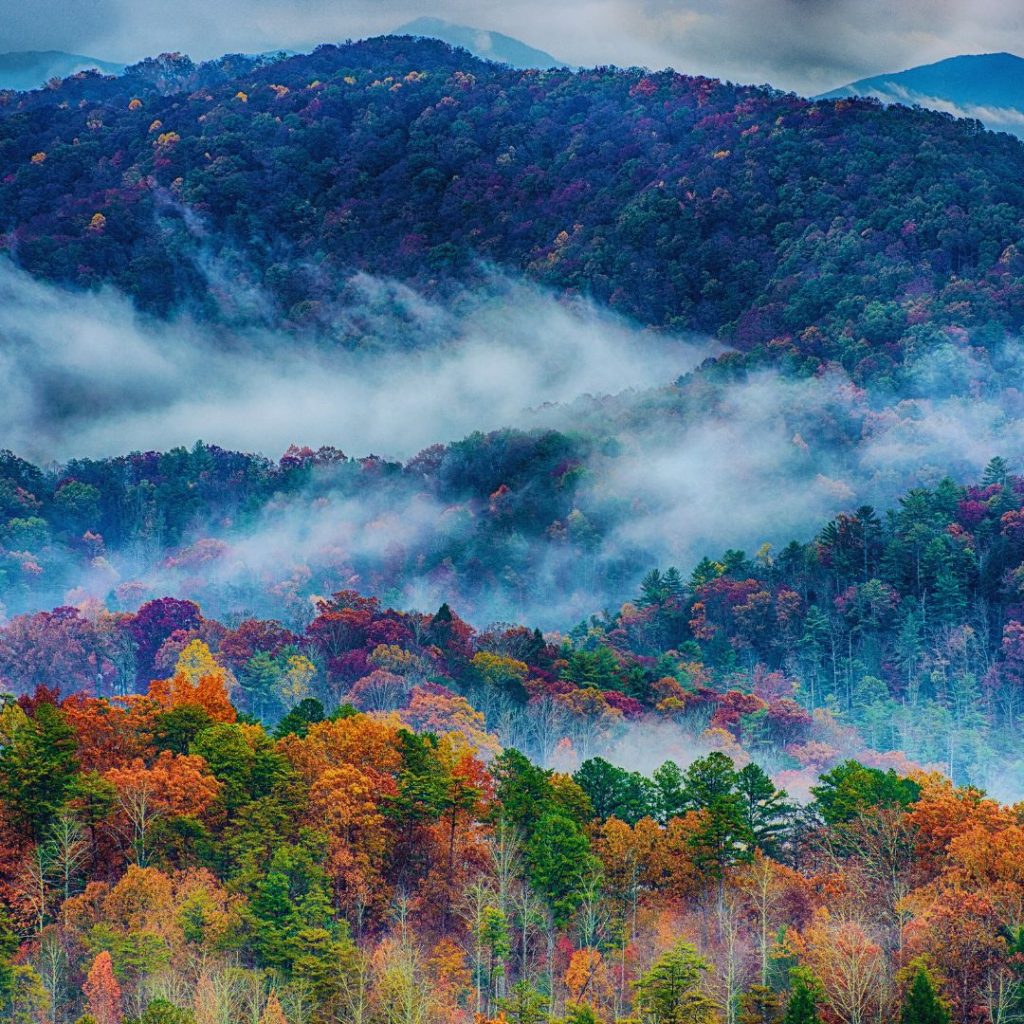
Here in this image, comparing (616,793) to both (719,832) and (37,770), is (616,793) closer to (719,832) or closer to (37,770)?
(719,832)

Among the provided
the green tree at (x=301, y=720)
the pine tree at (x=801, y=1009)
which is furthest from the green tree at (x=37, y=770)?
the pine tree at (x=801, y=1009)

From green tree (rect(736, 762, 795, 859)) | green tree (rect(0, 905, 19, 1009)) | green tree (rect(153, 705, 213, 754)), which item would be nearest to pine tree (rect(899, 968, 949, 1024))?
green tree (rect(736, 762, 795, 859))

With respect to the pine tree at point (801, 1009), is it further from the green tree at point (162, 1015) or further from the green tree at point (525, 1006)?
the green tree at point (162, 1015)

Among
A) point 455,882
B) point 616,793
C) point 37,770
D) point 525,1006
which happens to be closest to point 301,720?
point 37,770

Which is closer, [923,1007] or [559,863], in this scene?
[923,1007]

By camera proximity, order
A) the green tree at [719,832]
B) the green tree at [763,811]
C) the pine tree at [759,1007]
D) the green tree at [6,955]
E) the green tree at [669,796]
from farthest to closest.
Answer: the green tree at [669,796] < the green tree at [763,811] < the green tree at [719,832] < the green tree at [6,955] < the pine tree at [759,1007]

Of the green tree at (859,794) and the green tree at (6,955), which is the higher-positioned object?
the green tree at (859,794)

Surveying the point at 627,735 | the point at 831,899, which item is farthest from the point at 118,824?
the point at 627,735

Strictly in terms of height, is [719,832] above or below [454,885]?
above

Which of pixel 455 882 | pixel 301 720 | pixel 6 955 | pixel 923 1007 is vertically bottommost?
pixel 923 1007

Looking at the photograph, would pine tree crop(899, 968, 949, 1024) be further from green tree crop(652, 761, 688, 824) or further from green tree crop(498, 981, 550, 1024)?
green tree crop(652, 761, 688, 824)

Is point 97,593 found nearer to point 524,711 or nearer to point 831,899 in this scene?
point 524,711
